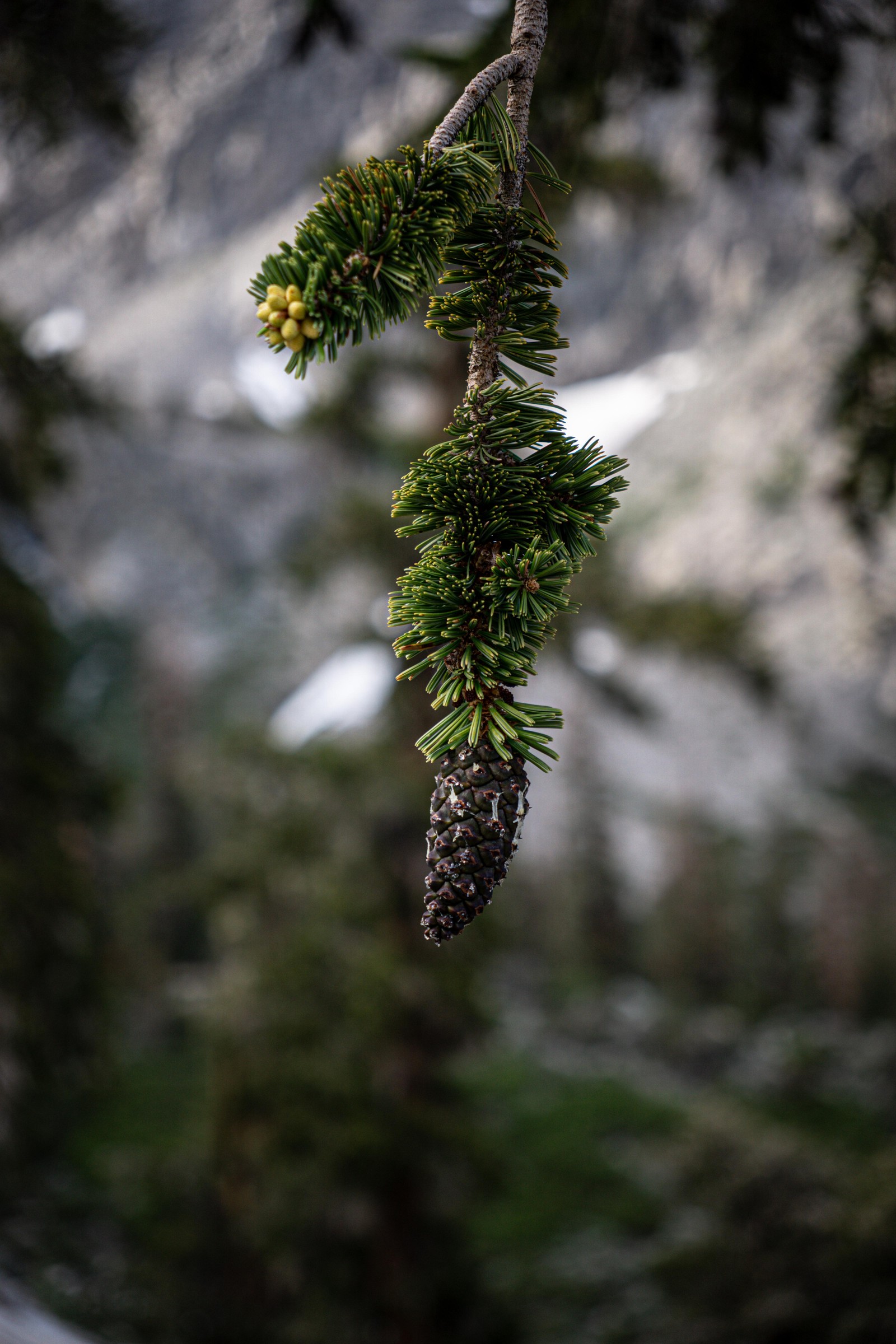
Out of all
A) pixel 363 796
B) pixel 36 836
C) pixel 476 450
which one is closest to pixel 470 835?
pixel 476 450

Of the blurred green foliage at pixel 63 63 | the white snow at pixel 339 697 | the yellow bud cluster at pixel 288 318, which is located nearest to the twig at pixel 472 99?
the yellow bud cluster at pixel 288 318

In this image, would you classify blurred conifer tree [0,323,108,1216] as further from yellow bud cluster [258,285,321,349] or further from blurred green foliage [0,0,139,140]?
yellow bud cluster [258,285,321,349]

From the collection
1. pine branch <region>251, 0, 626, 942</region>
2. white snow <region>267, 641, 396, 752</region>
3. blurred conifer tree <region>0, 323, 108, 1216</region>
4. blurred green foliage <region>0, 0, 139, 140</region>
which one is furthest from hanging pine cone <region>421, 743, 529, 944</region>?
blurred conifer tree <region>0, 323, 108, 1216</region>

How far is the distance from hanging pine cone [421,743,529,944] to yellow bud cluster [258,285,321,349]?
325 millimetres

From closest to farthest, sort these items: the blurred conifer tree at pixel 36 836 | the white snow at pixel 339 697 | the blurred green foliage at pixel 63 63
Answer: the blurred green foliage at pixel 63 63, the blurred conifer tree at pixel 36 836, the white snow at pixel 339 697

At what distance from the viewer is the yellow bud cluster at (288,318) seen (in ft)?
1.80

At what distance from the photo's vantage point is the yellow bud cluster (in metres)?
0.55

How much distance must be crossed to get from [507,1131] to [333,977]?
27.8ft

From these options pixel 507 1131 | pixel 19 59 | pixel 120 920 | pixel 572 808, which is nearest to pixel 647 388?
pixel 19 59

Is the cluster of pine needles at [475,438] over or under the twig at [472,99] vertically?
under

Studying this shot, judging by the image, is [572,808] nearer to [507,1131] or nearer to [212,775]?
[507,1131]

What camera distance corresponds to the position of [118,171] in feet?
14.1

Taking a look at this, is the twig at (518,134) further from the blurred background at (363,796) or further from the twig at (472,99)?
the blurred background at (363,796)

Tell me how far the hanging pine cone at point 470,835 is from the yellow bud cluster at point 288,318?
325mm
